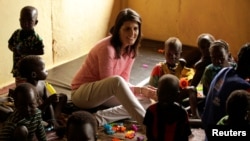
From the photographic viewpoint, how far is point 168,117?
2631mm

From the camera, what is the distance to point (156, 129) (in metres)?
2.66

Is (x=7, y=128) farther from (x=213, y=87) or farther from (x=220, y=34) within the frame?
(x=220, y=34)

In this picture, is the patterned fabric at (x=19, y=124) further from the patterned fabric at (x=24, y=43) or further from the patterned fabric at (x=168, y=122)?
the patterned fabric at (x=24, y=43)

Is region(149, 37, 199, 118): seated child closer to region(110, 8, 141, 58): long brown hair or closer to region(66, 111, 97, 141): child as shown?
region(110, 8, 141, 58): long brown hair

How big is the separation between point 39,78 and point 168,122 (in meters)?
1.07

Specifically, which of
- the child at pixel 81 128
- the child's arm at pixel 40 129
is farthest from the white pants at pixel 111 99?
the child at pixel 81 128

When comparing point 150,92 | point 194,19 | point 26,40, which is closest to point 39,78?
point 26,40

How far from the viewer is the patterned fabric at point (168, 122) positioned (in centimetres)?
263

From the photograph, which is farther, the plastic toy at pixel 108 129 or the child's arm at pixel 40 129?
the plastic toy at pixel 108 129

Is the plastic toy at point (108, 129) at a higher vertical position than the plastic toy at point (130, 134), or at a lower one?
higher

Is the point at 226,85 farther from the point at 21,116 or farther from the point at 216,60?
the point at 21,116

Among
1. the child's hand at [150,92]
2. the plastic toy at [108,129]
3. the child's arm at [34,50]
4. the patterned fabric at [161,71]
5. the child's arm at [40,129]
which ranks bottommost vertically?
the plastic toy at [108,129]

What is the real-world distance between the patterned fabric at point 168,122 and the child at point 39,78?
87 centimetres

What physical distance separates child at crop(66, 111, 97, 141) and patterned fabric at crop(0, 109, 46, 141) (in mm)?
590
